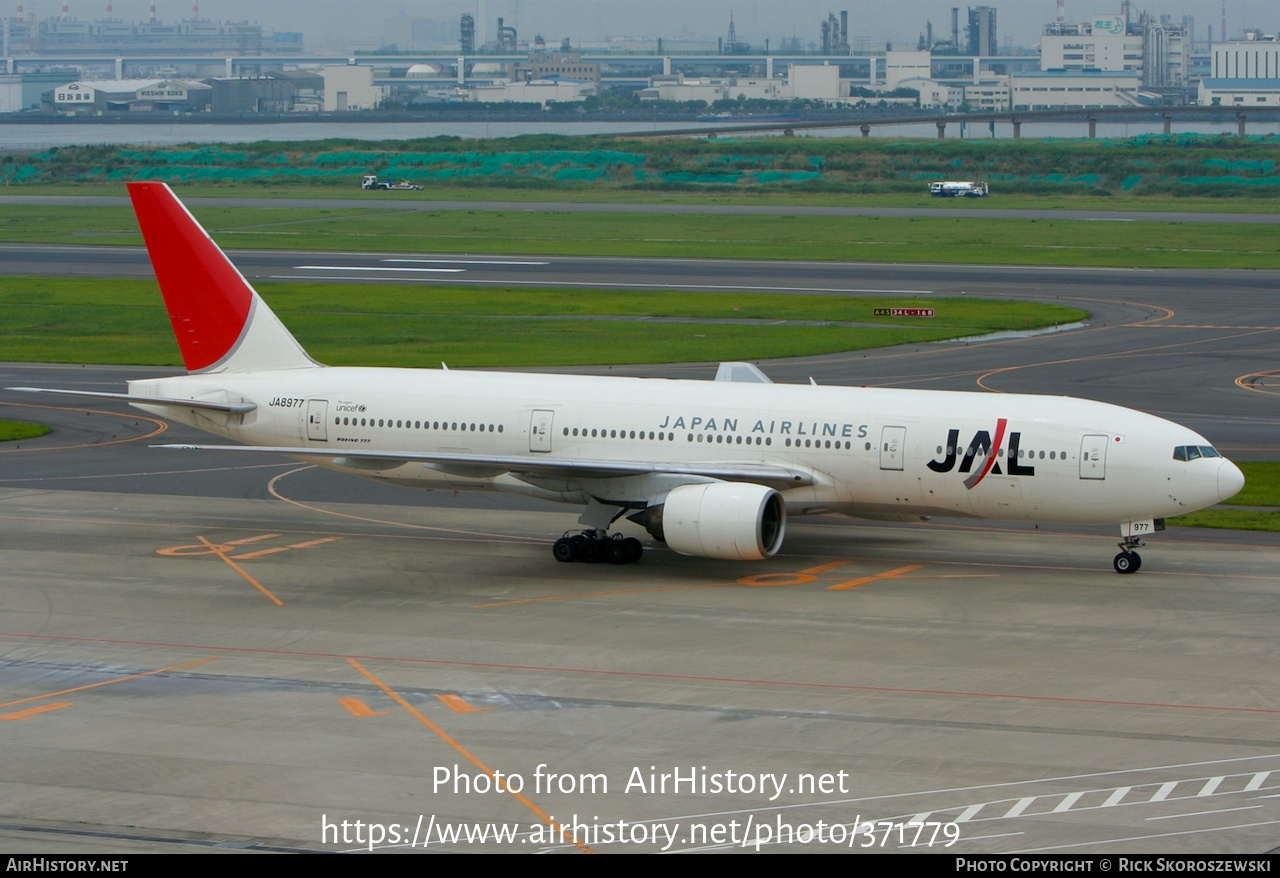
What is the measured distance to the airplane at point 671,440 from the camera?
34781 mm

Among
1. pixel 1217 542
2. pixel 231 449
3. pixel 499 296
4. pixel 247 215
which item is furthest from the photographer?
pixel 247 215

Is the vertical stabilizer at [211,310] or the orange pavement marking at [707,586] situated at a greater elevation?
the vertical stabilizer at [211,310]

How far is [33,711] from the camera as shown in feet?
85.7

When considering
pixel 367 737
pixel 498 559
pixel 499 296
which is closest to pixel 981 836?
pixel 367 737

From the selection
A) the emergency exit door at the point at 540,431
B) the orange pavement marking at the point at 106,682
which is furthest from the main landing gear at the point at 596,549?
the orange pavement marking at the point at 106,682

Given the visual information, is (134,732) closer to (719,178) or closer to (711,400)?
(711,400)

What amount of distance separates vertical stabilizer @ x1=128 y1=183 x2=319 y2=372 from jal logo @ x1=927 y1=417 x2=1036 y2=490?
17981 millimetres

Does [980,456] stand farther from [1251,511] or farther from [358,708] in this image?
[358,708]

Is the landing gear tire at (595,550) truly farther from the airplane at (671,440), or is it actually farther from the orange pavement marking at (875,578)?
the orange pavement marking at (875,578)

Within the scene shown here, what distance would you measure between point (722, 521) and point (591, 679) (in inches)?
292

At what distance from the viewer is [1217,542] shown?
1535 inches

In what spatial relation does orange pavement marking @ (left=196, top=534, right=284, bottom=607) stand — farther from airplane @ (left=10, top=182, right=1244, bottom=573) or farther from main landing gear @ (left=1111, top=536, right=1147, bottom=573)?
main landing gear @ (left=1111, top=536, right=1147, bottom=573)

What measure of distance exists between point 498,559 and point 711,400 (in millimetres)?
6635

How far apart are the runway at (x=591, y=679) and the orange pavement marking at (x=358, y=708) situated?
63 millimetres
